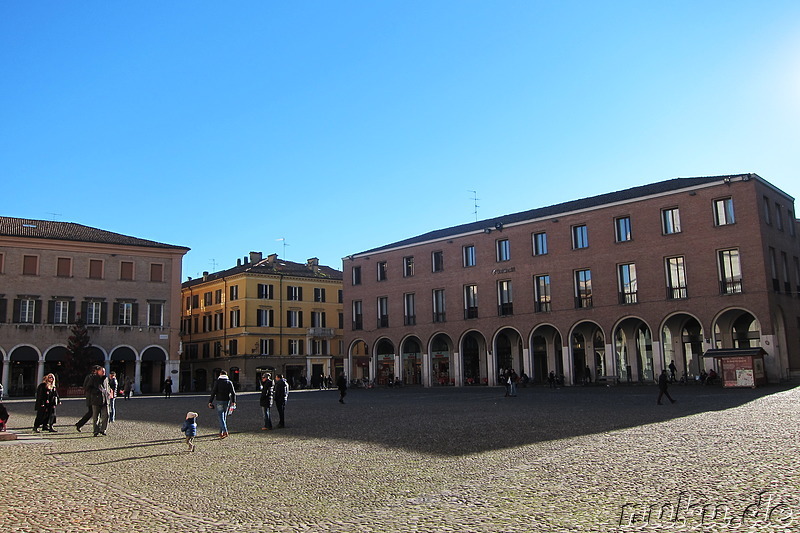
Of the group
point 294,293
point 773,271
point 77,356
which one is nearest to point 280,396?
point 773,271

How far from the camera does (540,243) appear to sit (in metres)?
48.0

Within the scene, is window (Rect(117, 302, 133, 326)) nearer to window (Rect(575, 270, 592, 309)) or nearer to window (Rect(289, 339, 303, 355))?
window (Rect(289, 339, 303, 355))

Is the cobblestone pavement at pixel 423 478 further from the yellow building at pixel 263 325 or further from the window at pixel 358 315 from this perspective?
the yellow building at pixel 263 325

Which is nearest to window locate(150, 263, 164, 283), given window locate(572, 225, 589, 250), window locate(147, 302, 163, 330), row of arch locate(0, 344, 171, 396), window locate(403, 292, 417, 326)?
window locate(147, 302, 163, 330)

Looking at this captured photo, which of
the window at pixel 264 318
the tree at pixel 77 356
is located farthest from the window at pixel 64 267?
the window at pixel 264 318

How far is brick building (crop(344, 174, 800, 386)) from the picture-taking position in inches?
1553

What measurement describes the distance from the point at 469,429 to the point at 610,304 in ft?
95.8

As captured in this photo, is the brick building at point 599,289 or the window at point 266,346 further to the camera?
the window at point 266,346

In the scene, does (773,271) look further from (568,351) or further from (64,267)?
(64,267)

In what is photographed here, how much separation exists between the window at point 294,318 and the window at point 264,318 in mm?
1815

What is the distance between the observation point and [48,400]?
1822 cm

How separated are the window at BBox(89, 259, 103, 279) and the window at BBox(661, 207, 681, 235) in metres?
39.1

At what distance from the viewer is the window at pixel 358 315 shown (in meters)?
59.3

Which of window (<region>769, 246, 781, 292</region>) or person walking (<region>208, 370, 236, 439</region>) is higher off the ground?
window (<region>769, 246, 781, 292</region>)
